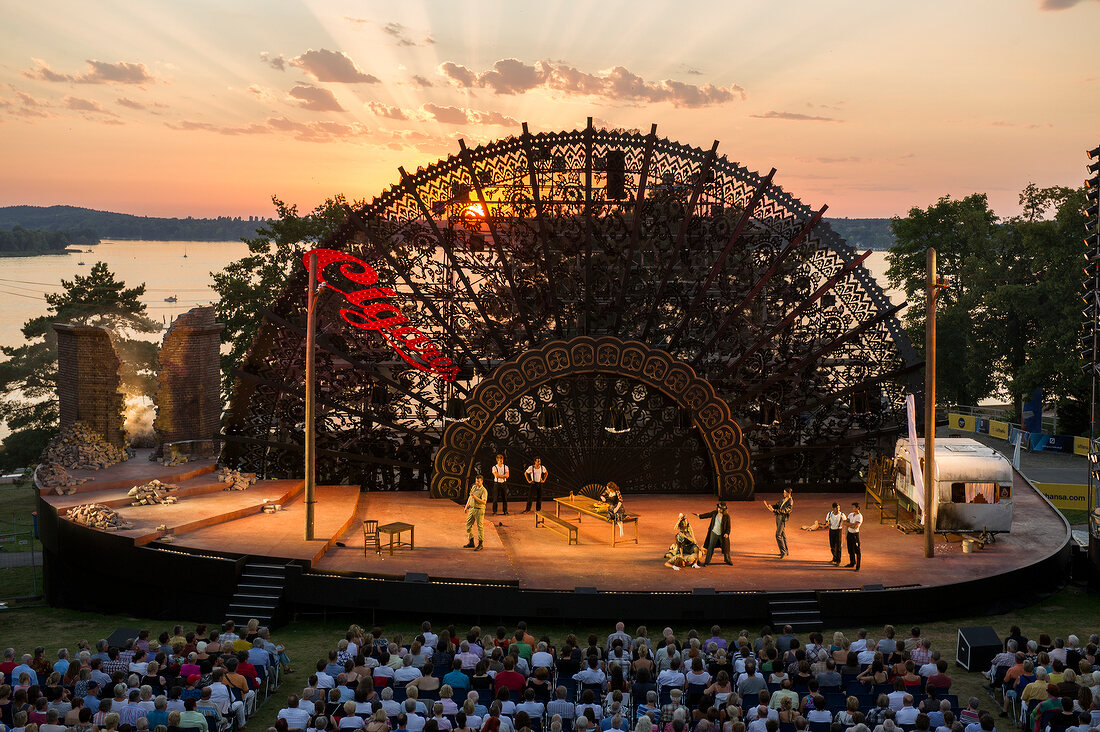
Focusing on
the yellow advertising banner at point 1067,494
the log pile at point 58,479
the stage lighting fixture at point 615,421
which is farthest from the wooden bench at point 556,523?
the yellow advertising banner at point 1067,494

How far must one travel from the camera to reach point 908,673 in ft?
46.0

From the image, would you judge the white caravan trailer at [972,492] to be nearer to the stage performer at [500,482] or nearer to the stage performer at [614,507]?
the stage performer at [614,507]

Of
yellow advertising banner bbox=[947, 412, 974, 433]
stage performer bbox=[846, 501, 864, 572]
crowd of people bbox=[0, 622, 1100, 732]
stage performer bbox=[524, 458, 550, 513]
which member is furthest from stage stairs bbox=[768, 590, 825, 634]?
yellow advertising banner bbox=[947, 412, 974, 433]

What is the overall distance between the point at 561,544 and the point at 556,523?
1159 mm

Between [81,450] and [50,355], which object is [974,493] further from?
[50,355]

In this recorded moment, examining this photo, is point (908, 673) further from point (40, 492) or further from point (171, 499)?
point (40, 492)

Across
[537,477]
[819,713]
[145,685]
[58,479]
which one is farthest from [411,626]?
[58,479]

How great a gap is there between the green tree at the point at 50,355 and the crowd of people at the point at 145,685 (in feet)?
84.8

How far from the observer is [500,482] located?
24562 millimetres

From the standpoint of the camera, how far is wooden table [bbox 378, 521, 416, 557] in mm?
21172

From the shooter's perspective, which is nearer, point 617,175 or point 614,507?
point 614,507

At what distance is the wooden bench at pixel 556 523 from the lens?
22.7 meters

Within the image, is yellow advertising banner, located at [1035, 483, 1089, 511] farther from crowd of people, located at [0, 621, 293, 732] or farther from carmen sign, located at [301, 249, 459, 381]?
crowd of people, located at [0, 621, 293, 732]

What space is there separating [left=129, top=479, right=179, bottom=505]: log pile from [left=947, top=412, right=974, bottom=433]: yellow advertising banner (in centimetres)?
2927
